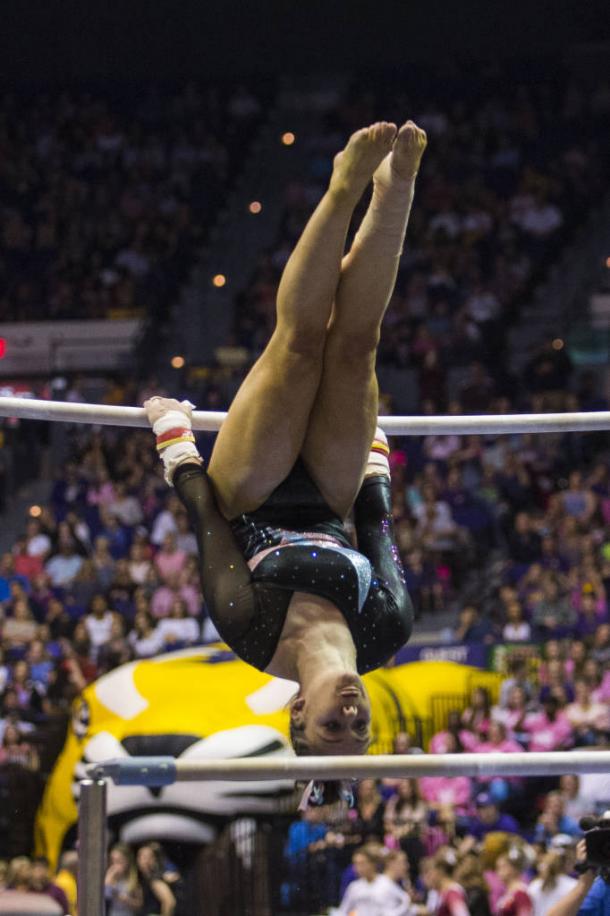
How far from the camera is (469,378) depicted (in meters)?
11.6

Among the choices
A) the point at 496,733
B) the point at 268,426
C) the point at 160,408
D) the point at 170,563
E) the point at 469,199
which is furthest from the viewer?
the point at 469,199

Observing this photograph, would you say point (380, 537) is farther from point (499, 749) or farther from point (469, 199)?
point (469, 199)

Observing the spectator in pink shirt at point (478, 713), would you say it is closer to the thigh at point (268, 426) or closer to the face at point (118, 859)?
the face at point (118, 859)

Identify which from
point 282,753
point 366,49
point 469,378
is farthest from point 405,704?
point 366,49

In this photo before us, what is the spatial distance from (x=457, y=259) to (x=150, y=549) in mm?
5035

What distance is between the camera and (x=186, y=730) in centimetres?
714

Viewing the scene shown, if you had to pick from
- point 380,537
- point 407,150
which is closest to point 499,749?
point 380,537

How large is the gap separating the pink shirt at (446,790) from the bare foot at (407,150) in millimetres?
4547

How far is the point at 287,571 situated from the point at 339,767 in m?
0.79

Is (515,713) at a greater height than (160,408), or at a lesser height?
lesser

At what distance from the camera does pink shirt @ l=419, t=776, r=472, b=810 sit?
7.25 m

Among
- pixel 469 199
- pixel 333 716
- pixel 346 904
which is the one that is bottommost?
pixel 346 904

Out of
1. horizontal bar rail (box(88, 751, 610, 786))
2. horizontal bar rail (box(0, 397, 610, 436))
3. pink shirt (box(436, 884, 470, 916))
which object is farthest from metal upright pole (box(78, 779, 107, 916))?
pink shirt (box(436, 884, 470, 916))

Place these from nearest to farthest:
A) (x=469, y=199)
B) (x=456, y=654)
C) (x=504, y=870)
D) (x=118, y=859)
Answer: (x=504, y=870), (x=118, y=859), (x=456, y=654), (x=469, y=199)
